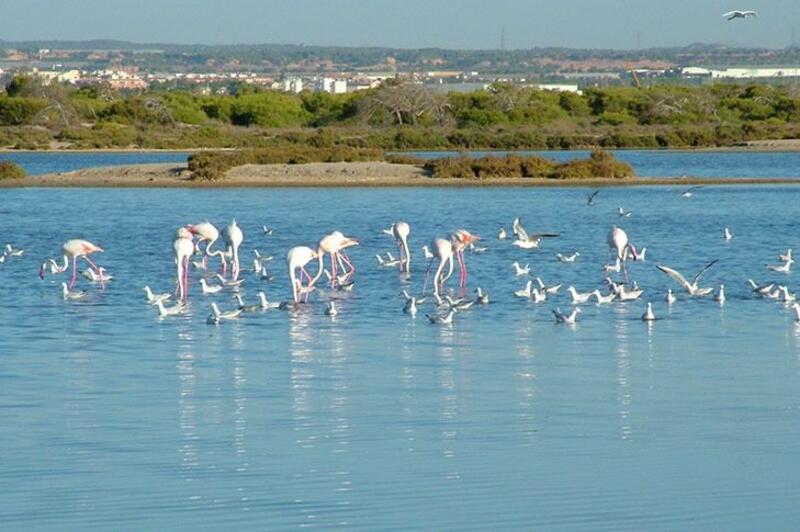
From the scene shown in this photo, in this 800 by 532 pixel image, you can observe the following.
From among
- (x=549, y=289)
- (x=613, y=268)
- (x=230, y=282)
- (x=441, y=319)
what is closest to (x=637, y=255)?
(x=613, y=268)

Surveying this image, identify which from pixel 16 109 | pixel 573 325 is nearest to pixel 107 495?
pixel 573 325

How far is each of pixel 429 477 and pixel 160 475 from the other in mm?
1489

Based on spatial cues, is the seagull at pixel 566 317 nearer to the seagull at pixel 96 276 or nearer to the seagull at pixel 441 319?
the seagull at pixel 441 319

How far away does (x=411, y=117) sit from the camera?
75500mm

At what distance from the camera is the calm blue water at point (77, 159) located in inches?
2025

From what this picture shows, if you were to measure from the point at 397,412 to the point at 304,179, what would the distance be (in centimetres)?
3063

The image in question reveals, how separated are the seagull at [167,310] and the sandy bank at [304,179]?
22648 millimetres

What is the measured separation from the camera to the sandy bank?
4122cm

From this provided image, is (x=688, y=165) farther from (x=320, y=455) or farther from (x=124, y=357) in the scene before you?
(x=320, y=455)

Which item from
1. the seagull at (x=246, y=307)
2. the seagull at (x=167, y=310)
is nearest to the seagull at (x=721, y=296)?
the seagull at (x=246, y=307)

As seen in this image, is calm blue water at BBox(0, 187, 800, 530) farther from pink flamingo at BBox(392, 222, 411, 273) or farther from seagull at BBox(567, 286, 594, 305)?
pink flamingo at BBox(392, 222, 411, 273)

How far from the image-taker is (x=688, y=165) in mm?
50000

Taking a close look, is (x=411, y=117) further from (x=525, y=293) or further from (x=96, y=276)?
(x=525, y=293)

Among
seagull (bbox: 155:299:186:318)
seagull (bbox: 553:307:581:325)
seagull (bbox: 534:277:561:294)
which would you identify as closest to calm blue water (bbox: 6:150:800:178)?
seagull (bbox: 534:277:561:294)
